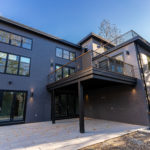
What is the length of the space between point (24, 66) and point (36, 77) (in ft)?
3.75

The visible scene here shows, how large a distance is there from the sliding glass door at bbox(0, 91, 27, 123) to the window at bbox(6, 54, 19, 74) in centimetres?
143

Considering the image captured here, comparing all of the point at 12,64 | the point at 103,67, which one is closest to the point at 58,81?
the point at 12,64

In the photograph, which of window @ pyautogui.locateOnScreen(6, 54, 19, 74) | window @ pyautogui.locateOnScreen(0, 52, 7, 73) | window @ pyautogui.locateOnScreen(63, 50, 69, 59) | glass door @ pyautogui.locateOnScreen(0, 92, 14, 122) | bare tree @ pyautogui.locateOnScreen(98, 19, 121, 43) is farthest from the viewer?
bare tree @ pyautogui.locateOnScreen(98, 19, 121, 43)

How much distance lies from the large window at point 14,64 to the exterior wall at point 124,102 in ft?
18.9

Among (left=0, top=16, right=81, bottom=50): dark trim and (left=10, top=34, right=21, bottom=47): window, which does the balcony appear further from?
(left=10, top=34, right=21, bottom=47): window

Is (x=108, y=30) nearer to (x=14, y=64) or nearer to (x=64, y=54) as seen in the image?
(x=64, y=54)

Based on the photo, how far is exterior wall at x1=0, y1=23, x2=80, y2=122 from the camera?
22.5 ft

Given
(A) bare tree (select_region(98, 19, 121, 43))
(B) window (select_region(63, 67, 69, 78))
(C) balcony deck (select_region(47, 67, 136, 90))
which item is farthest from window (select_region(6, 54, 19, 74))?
(A) bare tree (select_region(98, 19, 121, 43))

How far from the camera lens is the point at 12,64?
22.9 feet

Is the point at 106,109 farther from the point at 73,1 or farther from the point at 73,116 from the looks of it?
the point at 73,1

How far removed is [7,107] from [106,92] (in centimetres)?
674

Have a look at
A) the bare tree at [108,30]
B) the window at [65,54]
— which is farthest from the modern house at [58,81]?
the bare tree at [108,30]

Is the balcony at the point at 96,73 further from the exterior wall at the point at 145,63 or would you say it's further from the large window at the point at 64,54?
the large window at the point at 64,54

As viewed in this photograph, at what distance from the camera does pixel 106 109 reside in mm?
7602
